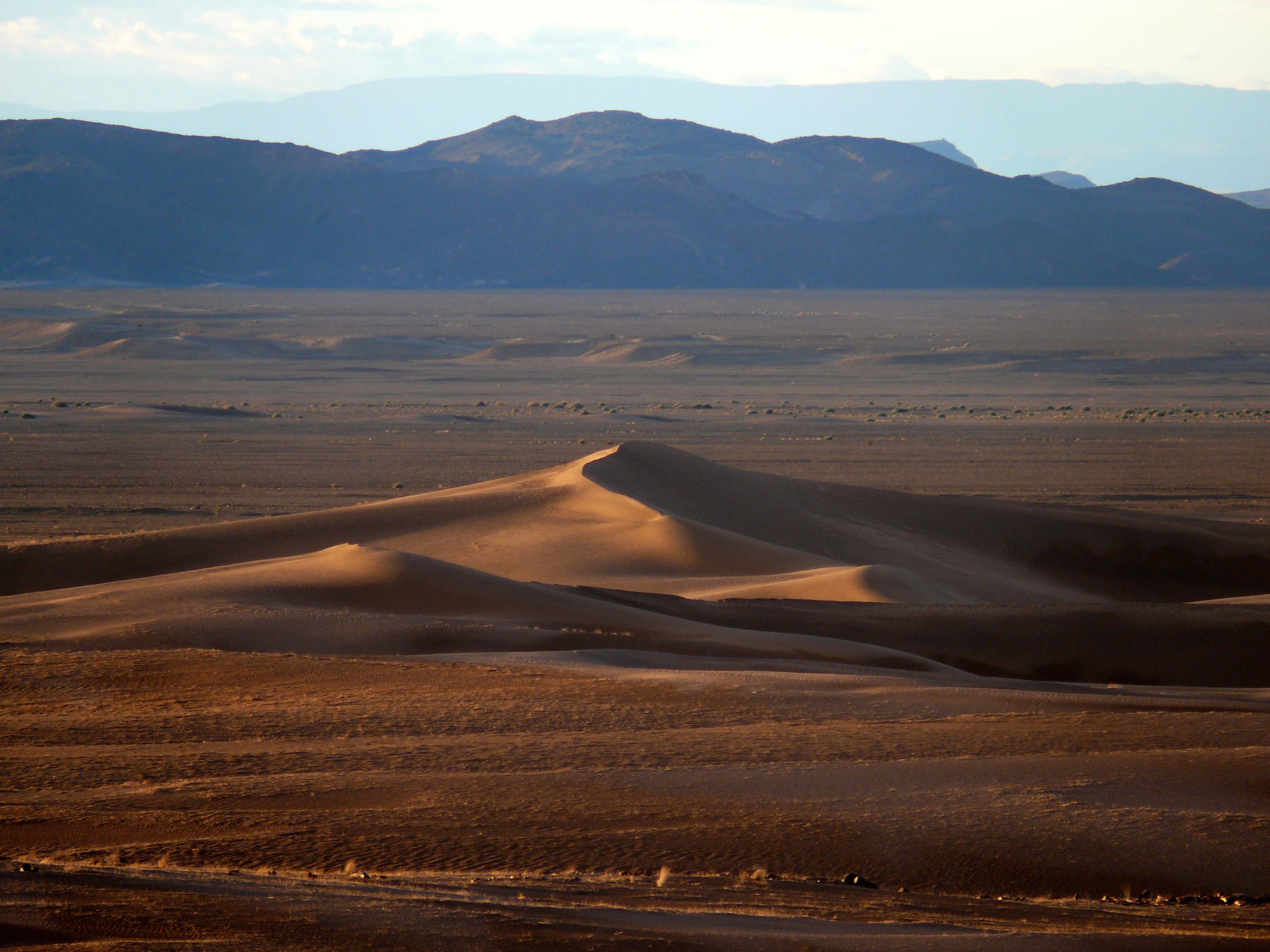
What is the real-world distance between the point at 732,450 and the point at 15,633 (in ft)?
57.5

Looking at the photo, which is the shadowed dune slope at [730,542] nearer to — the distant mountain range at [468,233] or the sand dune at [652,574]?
the sand dune at [652,574]

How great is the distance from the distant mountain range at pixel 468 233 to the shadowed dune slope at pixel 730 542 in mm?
107212

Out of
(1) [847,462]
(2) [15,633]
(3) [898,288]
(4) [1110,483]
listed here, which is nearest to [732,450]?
(1) [847,462]

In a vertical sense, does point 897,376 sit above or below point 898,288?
below

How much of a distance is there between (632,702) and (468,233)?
405ft

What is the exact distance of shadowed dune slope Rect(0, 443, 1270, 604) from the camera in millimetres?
11414

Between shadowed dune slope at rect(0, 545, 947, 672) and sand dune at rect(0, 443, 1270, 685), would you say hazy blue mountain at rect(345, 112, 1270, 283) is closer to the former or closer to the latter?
sand dune at rect(0, 443, 1270, 685)

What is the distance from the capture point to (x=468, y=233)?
12569 centimetres

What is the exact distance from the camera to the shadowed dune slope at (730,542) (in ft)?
37.4

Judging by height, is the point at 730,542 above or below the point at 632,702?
below

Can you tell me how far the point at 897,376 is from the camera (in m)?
43.5

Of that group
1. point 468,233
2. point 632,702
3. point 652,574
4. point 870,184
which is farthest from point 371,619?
point 870,184

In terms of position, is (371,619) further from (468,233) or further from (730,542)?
(468,233)

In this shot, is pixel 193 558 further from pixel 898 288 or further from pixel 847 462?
pixel 898 288
